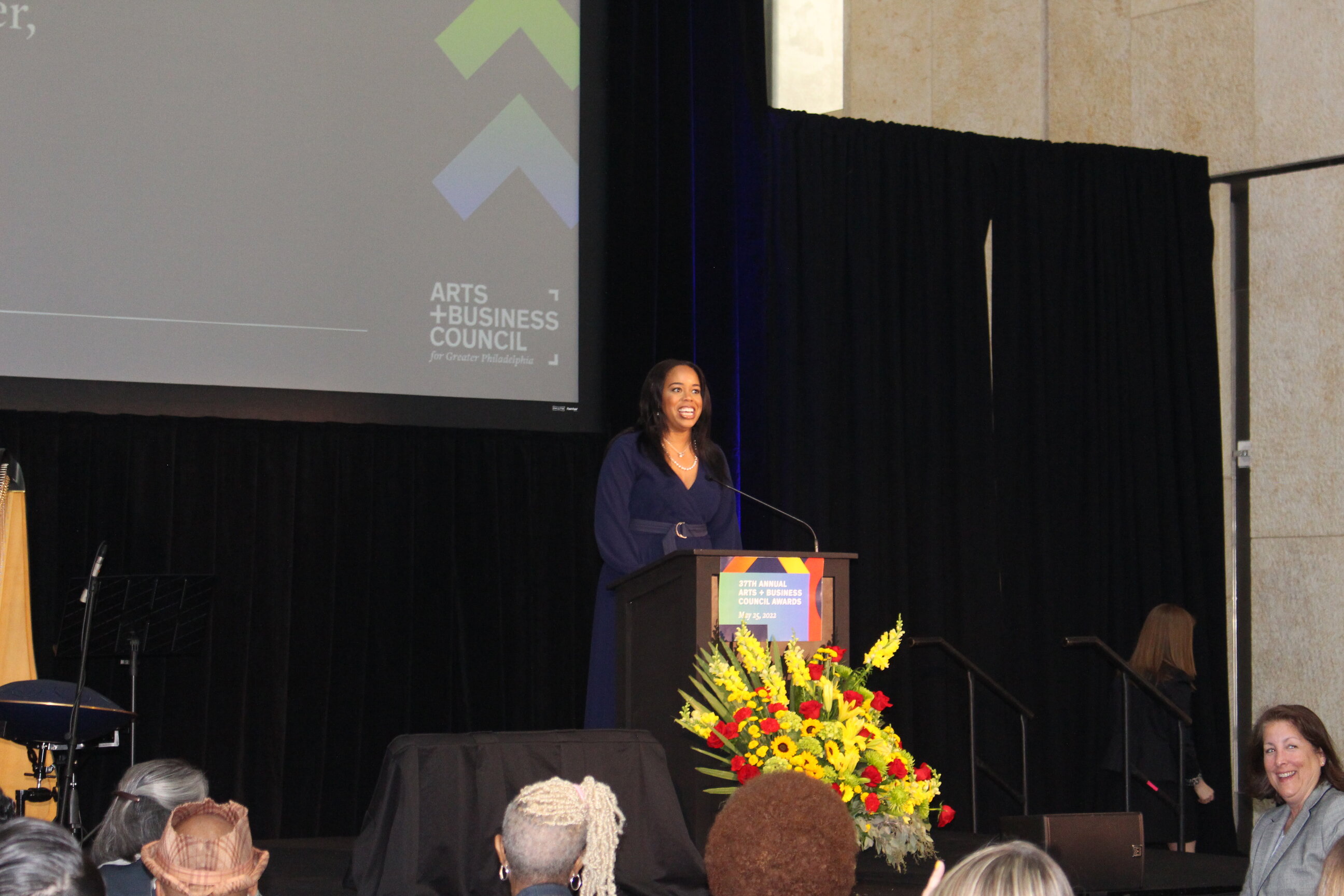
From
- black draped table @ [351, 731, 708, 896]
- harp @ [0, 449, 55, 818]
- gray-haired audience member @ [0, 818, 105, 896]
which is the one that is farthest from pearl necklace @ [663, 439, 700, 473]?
gray-haired audience member @ [0, 818, 105, 896]

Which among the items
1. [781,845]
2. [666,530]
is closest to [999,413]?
[666,530]

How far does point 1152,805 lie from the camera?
5.89 metres

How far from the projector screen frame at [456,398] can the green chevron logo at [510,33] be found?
74 millimetres

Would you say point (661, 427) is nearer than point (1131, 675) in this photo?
Yes

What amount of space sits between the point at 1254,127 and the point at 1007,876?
5909 millimetres

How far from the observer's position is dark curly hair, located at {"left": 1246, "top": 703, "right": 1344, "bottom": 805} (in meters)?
3.35

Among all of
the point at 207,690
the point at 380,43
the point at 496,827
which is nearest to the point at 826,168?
the point at 380,43

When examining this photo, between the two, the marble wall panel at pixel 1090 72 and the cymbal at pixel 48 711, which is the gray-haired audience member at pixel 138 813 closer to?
the cymbal at pixel 48 711

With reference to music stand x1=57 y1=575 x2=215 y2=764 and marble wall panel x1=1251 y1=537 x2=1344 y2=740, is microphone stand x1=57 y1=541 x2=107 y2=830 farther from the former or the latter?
marble wall panel x1=1251 y1=537 x2=1344 y2=740

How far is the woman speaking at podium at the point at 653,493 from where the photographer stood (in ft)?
14.7

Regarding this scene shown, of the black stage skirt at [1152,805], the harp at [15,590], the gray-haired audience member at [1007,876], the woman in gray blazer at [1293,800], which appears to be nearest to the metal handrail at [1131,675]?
the black stage skirt at [1152,805]

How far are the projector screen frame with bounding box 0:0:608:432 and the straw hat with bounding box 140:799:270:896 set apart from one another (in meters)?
3.41

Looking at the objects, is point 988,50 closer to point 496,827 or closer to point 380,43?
point 380,43

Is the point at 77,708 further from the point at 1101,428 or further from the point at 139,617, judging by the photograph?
the point at 1101,428
